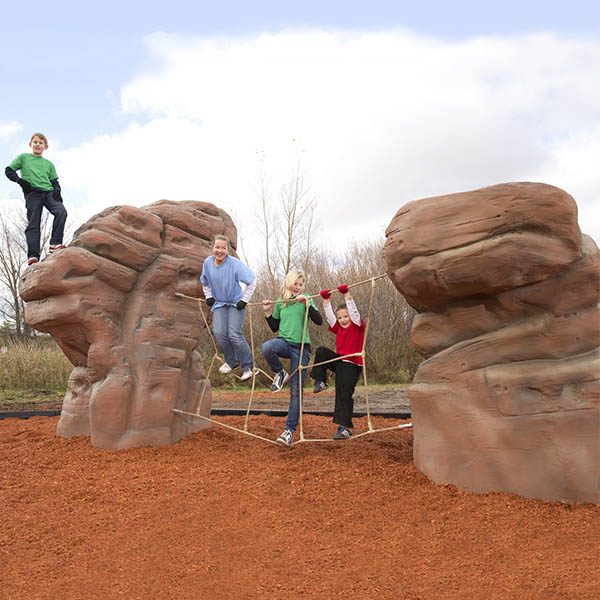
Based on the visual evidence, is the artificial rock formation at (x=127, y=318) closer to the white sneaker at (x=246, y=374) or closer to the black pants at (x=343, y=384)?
the white sneaker at (x=246, y=374)

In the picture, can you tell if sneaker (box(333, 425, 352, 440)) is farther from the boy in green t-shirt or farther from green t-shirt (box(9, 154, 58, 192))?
green t-shirt (box(9, 154, 58, 192))

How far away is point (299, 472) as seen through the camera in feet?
15.3

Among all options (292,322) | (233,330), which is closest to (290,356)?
(292,322)

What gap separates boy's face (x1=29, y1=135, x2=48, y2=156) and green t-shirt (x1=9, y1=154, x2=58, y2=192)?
7 centimetres

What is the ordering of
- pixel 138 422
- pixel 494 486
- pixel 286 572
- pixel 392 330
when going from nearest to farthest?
pixel 286 572 → pixel 494 486 → pixel 138 422 → pixel 392 330

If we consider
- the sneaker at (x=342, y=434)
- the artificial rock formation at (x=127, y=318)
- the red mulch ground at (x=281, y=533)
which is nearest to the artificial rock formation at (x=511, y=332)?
the red mulch ground at (x=281, y=533)

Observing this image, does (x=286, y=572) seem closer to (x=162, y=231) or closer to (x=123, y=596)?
(x=123, y=596)

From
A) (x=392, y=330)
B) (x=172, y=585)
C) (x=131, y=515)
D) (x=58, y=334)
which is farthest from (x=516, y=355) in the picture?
(x=392, y=330)

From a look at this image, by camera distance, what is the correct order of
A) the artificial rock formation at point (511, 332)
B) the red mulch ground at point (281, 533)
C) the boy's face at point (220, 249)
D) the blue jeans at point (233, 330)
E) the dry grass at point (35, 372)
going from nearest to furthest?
the red mulch ground at point (281, 533) < the artificial rock formation at point (511, 332) < the boy's face at point (220, 249) < the blue jeans at point (233, 330) < the dry grass at point (35, 372)

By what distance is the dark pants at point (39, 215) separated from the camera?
6816mm

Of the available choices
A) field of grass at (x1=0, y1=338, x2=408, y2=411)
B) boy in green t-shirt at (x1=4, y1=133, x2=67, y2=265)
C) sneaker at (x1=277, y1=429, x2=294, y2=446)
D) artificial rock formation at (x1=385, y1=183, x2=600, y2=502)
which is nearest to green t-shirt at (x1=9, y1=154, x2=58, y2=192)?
boy in green t-shirt at (x1=4, y1=133, x2=67, y2=265)

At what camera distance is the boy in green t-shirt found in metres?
6.81

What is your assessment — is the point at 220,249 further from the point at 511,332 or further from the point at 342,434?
the point at 511,332

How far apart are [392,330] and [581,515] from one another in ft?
33.5
